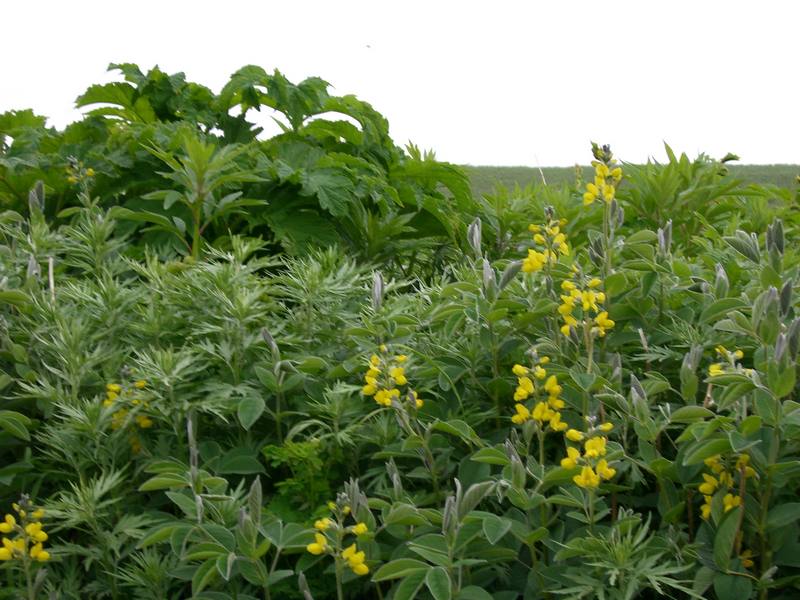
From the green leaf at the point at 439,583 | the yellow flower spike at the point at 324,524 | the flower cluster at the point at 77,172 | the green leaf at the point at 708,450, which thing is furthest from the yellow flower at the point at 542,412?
the flower cluster at the point at 77,172

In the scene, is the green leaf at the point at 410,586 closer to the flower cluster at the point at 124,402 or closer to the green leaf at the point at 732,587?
the green leaf at the point at 732,587

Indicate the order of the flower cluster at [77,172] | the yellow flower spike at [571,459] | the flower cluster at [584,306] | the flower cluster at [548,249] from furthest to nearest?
the flower cluster at [77,172]
the flower cluster at [548,249]
the flower cluster at [584,306]
the yellow flower spike at [571,459]

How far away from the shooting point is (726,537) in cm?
208

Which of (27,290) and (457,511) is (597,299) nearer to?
(457,511)

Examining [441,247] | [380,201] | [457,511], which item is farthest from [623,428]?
[441,247]

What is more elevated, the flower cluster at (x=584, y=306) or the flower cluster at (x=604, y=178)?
the flower cluster at (x=604, y=178)

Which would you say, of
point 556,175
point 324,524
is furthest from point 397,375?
point 556,175

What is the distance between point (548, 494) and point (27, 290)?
174cm

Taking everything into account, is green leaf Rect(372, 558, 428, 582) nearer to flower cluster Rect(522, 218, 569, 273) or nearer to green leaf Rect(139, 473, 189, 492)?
green leaf Rect(139, 473, 189, 492)

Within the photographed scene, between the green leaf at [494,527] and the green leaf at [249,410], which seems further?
the green leaf at [249,410]

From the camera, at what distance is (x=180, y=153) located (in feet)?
13.5

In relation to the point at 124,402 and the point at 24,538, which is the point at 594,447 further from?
the point at 24,538

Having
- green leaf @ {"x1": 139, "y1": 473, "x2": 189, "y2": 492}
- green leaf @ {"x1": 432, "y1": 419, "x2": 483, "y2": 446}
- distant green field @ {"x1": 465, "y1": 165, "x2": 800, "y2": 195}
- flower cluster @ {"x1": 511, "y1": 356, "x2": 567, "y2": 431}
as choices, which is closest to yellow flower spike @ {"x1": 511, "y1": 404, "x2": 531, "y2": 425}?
flower cluster @ {"x1": 511, "y1": 356, "x2": 567, "y2": 431}

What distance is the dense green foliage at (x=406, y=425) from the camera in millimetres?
2117
